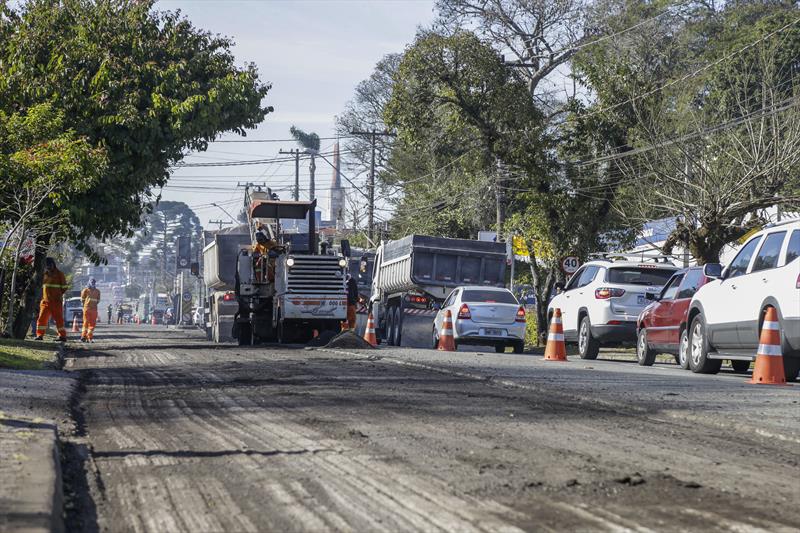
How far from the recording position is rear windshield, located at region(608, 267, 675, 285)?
75.0 ft

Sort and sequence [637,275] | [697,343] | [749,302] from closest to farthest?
[749,302]
[697,343]
[637,275]

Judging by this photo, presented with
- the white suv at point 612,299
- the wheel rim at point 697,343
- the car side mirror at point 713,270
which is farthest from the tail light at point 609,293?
the car side mirror at point 713,270

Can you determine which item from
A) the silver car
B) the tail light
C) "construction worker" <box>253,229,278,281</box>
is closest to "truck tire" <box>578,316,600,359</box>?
the tail light

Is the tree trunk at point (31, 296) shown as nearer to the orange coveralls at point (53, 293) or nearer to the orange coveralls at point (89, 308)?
the orange coveralls at point (53, 293)

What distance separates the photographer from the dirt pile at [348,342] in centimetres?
2489

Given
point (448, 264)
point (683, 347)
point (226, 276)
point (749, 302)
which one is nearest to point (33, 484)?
point (749, 302)

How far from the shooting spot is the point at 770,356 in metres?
14.3

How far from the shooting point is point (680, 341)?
1878 cm

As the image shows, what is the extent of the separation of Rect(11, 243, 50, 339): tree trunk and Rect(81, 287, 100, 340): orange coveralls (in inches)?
141

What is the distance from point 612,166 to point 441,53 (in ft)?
22.5

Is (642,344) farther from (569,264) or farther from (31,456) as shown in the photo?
(31,456)

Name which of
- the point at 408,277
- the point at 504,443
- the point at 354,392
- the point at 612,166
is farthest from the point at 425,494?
the point at 612,166

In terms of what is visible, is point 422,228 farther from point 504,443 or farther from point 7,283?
point 504,443

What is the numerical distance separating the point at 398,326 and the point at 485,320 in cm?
774
